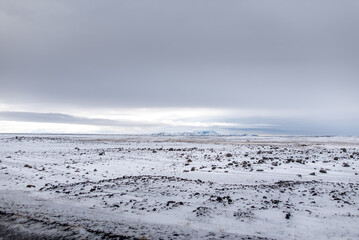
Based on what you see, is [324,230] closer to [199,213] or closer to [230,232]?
[230,232]

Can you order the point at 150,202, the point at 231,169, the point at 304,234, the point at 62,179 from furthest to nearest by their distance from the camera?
1. the point at 231,169
2. the point at 62,179
3. the point at 150,202
4. the point at 304,234

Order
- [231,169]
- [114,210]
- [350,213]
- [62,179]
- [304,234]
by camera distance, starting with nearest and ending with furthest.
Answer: [304,234] < [350,213] < [114,210] < [62,179] < [231,169]

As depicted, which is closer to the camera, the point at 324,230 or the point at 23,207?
the point at 324,230

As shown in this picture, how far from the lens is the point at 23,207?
9.26m

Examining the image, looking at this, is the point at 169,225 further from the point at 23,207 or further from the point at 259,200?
the point at 23,207

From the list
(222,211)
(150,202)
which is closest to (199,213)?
(222,211)

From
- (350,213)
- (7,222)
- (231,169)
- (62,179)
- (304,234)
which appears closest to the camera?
(304,234)

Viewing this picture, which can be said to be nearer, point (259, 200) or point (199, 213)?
Answer: point (199, 213)

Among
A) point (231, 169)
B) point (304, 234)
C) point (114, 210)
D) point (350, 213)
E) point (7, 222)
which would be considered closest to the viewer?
point (304, 234)

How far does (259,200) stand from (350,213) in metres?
2.88

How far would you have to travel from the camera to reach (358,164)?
19.7 m

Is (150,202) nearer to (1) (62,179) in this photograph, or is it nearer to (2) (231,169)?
(1) (62,179)

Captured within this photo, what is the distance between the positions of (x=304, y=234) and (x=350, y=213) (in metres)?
2.71

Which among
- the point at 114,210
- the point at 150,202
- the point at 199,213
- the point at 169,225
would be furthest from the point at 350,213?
the point at 114,210
